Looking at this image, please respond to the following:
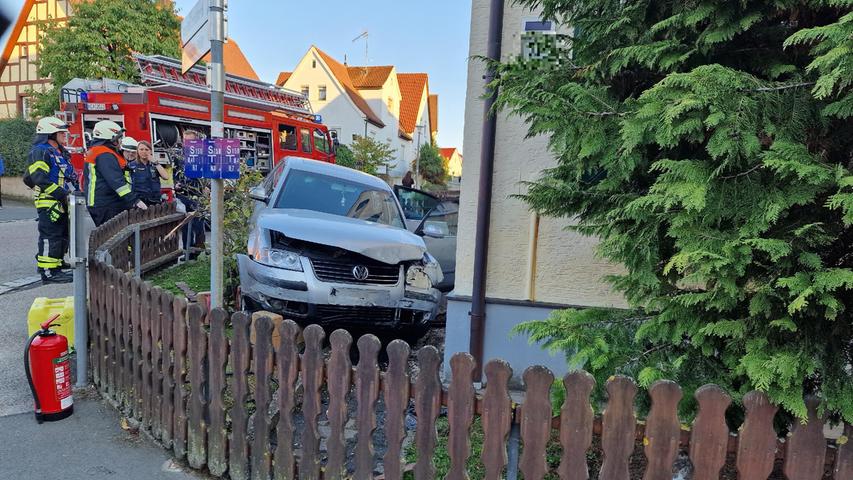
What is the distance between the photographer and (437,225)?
6.88m

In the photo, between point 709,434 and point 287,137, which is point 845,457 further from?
point 287,137

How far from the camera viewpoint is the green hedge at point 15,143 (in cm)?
2075

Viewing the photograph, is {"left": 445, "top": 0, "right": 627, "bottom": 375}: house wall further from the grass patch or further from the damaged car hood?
the grass patch

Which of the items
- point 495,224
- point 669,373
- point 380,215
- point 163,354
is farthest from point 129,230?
point 669,373

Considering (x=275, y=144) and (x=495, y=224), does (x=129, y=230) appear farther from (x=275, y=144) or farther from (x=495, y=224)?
(x=275, y=144)

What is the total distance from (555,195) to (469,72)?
2132mm

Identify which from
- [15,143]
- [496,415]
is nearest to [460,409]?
[496,415]

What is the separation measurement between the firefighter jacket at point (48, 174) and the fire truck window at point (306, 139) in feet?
31.9

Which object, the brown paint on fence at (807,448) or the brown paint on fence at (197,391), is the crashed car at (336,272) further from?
the brown paint on fence at (807,448)

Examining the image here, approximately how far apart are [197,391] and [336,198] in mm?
3488

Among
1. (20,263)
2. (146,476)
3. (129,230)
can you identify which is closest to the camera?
(146,476)

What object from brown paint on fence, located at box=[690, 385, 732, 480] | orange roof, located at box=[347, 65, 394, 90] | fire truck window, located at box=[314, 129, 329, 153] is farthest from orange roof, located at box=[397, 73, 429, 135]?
brown paint on fence, located at box=[690, 385, 732, 480]

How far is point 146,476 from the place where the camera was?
3062 mm

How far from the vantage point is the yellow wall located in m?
4.36
